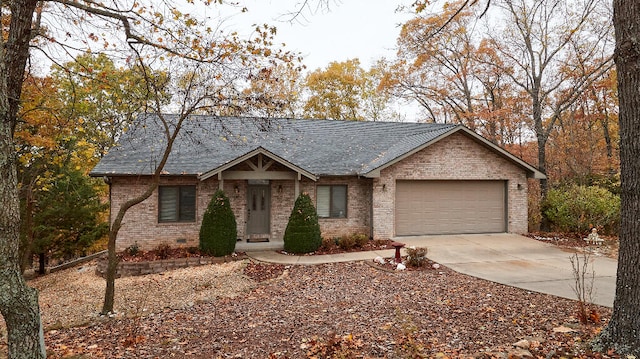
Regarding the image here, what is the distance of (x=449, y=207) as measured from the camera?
14.8 m

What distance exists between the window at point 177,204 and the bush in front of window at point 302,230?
3.84m

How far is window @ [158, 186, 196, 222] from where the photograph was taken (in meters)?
12.9

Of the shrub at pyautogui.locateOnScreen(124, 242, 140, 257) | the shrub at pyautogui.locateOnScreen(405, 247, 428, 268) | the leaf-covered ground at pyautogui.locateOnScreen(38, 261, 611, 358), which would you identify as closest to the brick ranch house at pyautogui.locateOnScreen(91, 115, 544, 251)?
the shrub at pyautogui.locateOnScreen(124, 242, 140, 257)

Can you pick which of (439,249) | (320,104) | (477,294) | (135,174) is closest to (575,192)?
(439,249)

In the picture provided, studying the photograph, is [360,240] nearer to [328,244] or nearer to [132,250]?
[328,244]

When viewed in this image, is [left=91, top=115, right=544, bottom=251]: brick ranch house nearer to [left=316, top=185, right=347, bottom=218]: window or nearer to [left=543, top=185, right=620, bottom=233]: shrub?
[left=316, top=185, right=347, bottom=218]: window

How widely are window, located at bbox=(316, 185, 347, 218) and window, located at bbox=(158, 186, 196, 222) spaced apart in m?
4.69

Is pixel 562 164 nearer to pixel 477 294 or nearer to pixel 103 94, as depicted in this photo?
pixel 477 294

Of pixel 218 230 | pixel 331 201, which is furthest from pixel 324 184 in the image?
pixel 218 230

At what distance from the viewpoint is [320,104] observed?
99.1ft

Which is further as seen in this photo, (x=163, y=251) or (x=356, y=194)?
(x=356, y=194)

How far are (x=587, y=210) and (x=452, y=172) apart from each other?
17.8 feet

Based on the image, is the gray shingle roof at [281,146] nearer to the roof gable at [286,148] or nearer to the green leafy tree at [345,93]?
the roof gable at [286,148]

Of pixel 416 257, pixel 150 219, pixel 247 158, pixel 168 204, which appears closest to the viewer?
pixel 416 257
